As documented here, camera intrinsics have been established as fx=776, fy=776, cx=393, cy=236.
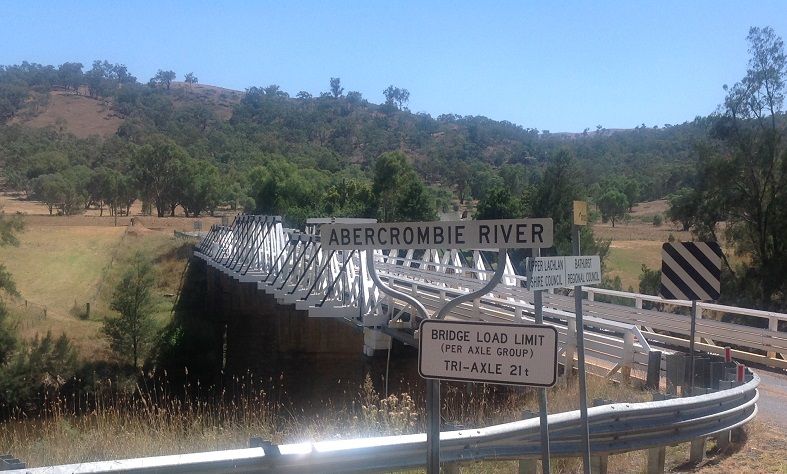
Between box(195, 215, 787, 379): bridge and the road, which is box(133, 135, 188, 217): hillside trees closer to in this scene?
box(195, 215, 787, 379): bridge

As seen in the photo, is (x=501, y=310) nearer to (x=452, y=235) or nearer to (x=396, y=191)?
(x=452, y=235)

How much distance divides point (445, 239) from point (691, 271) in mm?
5627

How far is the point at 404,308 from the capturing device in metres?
17.7

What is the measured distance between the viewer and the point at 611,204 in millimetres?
61594

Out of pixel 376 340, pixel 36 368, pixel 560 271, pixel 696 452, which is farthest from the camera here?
pixel 36 368

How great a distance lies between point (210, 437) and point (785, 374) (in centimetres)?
1029

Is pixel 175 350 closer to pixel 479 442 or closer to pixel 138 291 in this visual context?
pixel 138 291

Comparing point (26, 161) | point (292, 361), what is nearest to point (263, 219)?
point (292, 361)

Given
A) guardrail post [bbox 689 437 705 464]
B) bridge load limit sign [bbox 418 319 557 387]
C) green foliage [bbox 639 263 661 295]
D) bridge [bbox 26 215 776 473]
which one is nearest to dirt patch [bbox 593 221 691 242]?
green foliage [bbox 639 263 661 295]

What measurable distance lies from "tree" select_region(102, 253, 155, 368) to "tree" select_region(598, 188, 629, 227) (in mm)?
36640

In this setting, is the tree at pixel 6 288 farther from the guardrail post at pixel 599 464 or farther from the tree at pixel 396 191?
the guardrail post at pixel 599 464

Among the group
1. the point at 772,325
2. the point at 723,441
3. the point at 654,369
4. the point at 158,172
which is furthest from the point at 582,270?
the point at 158,172

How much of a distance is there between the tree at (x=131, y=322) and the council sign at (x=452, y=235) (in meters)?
32.5

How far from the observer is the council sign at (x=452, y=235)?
356cm
